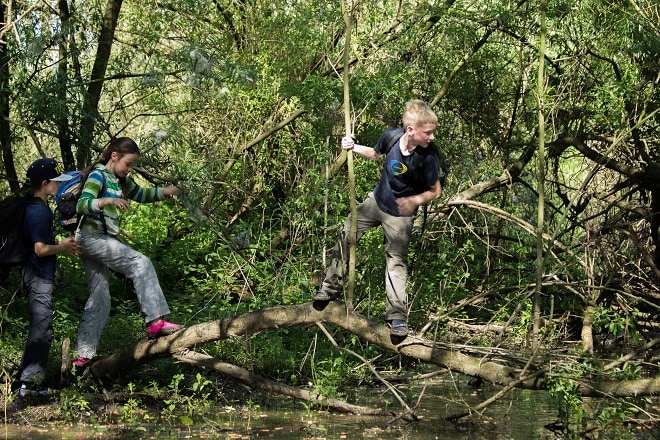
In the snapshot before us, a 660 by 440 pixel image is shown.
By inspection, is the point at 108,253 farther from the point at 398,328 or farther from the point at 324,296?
the point at 398,328

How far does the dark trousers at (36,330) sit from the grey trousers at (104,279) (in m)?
0.34

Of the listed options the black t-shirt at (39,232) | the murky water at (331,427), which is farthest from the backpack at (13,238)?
the murky water at (331,427)

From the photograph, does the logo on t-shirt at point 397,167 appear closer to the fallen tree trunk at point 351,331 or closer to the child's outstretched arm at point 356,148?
the child's outstretched arm at point 356,148

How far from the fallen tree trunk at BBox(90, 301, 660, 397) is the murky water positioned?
0.27 m

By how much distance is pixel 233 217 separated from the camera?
11.9m

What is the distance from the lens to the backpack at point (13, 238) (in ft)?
22.5

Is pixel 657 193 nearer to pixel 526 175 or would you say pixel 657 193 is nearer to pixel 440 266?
pixel 526 175

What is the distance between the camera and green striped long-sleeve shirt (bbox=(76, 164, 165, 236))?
6.78 m

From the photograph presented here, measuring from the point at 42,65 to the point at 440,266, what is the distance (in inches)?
181

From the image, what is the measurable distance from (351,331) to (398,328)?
352mm

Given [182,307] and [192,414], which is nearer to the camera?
[192,414]

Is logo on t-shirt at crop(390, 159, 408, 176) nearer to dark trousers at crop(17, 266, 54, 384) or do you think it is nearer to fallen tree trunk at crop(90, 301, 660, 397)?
fallen tree trunk at crop(90, 301, 660, 397)

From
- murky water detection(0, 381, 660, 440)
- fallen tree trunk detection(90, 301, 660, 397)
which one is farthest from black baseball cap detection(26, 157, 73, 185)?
murky water detection(0, 381, 660, 440)

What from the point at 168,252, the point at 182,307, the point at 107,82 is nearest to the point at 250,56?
the point at 107,82
